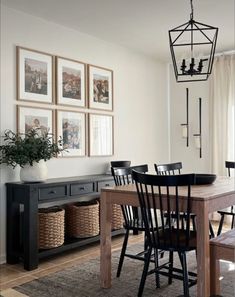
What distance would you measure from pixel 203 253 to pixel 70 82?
2.77 m

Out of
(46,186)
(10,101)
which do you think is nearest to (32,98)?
(10,101)

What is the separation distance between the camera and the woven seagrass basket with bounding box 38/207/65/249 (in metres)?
3.51

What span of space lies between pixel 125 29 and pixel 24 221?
8.61 feet

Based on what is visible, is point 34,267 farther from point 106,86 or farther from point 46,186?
point 106,86

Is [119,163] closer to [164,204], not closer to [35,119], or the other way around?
[35,119]

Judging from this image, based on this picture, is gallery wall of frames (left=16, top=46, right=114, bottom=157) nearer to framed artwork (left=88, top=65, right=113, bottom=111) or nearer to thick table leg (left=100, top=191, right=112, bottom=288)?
framed artwork (left=88, top=65, right=113, bottom=111)

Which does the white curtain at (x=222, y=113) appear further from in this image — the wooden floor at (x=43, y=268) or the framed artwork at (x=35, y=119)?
the framed artwork at (x=35, y=119)

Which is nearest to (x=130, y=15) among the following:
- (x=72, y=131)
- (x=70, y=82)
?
(x=70, y=82)

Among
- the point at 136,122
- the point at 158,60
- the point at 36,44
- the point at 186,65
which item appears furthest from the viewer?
the point at 158,60

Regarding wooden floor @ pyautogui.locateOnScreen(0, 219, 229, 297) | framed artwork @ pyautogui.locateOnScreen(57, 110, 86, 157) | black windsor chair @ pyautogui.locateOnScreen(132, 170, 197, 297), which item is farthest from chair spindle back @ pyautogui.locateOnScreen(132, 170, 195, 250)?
framed artwork @ pyautogui.locateOnScreen(57, 110, 86, 157)

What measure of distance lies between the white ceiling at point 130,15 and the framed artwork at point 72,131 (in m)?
1.10

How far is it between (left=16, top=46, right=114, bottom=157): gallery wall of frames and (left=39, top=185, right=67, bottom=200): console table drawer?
621 millimetres

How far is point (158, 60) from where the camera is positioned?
5.76m

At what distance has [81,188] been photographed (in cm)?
387
